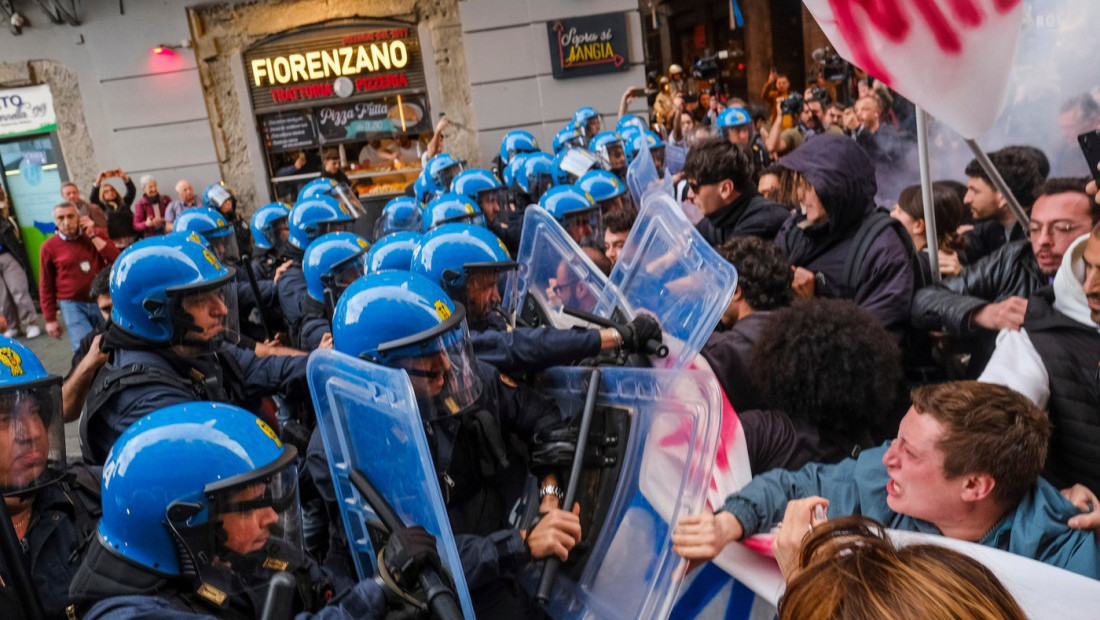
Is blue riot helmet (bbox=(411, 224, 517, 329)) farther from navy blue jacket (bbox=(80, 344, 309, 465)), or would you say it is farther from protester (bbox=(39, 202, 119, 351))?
protester (bbox=(39, 202, 119, 351))

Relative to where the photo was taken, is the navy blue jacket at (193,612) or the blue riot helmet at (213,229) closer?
the navy blue jacket at (193,612)

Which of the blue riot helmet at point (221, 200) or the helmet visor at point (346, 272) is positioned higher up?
the blue riot helmet at point (221, 200)

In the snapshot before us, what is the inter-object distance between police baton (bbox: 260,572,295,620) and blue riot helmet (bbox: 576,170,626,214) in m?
3.66

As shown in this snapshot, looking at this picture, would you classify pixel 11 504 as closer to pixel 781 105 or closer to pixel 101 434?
pixel 101 434

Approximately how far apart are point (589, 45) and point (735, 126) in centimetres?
397

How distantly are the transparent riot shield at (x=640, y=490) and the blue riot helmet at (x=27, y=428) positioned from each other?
1.36m

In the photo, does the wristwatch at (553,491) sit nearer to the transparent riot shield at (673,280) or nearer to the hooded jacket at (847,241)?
the transparent riot shield at (673,280)

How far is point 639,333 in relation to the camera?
2.38 metres

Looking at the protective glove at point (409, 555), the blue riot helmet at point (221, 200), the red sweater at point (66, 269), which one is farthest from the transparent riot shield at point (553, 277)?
the blue riot helmet at point (221, 200)

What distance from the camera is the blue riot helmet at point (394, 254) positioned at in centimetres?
326

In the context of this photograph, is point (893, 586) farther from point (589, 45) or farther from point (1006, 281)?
point (589, 45)

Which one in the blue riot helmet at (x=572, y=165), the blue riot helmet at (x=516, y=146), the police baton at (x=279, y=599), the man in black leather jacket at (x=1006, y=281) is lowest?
the police baton at (x=279, y=599)

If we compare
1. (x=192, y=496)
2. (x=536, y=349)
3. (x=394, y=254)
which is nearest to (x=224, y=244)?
(x=394, y=254)

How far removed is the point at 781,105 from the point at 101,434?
743 cm
